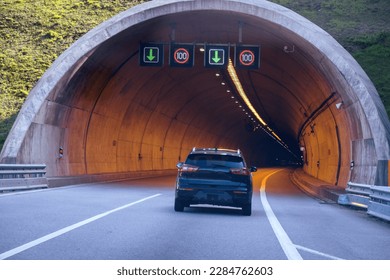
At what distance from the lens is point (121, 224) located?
14.1 meters

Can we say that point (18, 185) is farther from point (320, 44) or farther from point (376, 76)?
point (376, 76)

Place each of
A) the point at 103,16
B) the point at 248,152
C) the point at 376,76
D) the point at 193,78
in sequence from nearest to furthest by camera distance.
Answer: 1. the point at 376,76
2. the point at 193,78
3. the point at 103,16
4. the point at 248,152

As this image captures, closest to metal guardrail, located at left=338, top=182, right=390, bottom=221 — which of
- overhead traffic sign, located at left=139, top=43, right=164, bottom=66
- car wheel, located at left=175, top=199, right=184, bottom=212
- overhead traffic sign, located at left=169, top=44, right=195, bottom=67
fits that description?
car wheel, located at left=175, top=199, right=184, bottom=212

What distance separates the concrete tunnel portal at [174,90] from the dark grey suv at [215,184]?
6.41 metres

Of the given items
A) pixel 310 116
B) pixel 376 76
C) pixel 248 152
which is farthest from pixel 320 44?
pixel 248 152

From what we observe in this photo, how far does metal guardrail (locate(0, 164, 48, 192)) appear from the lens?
2272cm

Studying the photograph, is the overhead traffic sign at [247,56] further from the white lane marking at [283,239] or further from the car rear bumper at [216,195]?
the car rear bumper at [216,195]

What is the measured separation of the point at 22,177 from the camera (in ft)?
80.5

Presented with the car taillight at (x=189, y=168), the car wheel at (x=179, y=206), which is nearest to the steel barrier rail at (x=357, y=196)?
the car taillight at (x=189, y=168)

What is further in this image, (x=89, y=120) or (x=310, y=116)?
(x=310, y=116)

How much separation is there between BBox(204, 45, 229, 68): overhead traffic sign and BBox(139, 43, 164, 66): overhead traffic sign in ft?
6.08

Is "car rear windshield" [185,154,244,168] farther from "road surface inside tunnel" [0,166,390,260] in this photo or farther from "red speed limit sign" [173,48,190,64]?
"red speed limit sign" [173,48,190,64]

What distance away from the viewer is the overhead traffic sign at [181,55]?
90.7 ft
